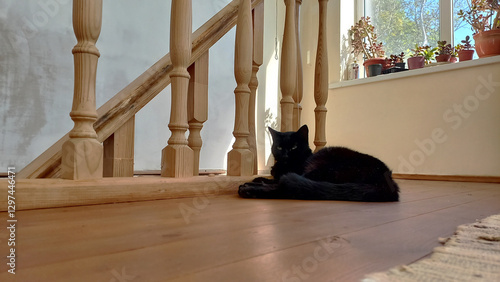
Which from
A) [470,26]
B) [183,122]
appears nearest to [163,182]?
[183,122]

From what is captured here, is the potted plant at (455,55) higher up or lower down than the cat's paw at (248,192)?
higher up

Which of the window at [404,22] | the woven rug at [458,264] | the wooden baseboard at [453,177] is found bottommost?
the wooden baseboard at [453,177]

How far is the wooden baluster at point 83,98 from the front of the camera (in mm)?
972

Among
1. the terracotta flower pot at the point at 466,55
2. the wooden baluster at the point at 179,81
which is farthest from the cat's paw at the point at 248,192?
the terracotta flower pot at the point at 466,55

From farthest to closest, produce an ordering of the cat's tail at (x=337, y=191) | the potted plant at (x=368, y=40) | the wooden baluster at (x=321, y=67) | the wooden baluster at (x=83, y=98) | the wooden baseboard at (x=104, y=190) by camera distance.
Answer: the potted plant at (x=368, y=40) → the wooden baluster at (x=321, y=67) → the cat's tail at (x=337, y=191) → the wooden baluster at (x=83, y=98) → the wooden baseboard at (x=104, y=190)

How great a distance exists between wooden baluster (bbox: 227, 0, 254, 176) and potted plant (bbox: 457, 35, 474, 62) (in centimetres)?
217

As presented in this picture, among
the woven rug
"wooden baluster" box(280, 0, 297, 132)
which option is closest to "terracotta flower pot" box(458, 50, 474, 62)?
"wooden baluster" box(280, 0, 297, 132)

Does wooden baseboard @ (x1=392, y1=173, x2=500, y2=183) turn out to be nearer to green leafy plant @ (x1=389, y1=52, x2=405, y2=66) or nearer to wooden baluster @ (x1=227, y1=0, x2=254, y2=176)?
green leafy plant @ (x1=389, y1=52, x2=405, y2=66)

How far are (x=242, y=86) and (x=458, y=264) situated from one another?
1.06 meters

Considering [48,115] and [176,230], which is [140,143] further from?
[176,230]

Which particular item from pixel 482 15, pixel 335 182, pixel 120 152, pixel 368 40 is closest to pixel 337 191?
pixel 335 182

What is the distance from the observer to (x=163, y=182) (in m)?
1.11

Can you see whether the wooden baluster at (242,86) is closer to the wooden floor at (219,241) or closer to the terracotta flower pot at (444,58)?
the wooden floor at (219,241)

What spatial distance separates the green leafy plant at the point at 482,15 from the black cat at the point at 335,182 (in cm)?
216
